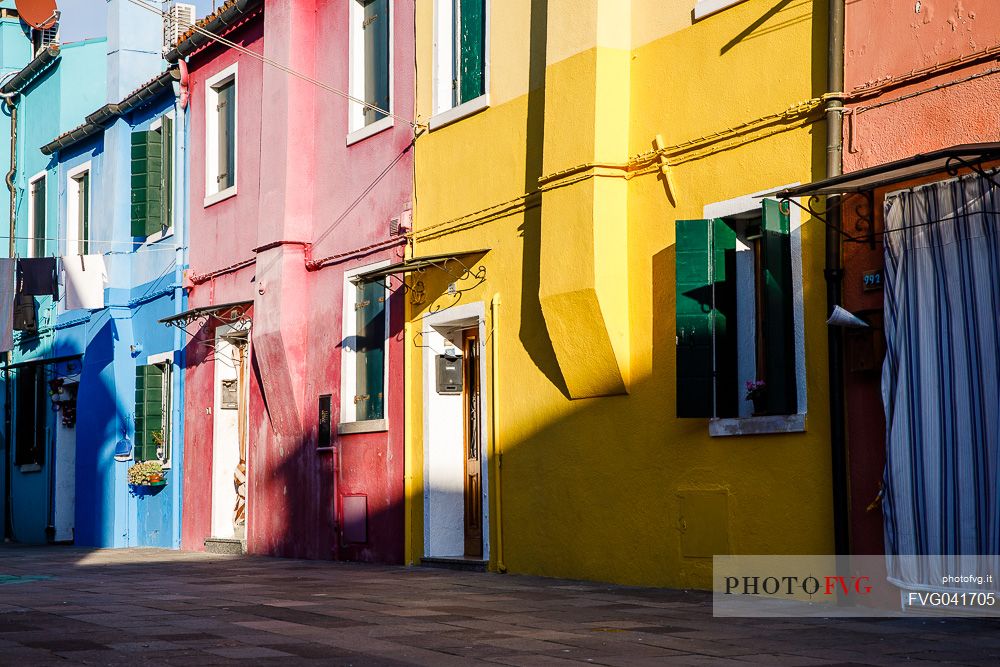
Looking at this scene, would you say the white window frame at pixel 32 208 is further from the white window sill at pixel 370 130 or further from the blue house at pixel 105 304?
the white window sill at pixel 370 130

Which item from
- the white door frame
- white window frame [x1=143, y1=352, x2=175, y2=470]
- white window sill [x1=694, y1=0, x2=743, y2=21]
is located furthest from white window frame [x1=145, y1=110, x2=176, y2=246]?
white window sill [x1=694, y1=0, x2=743, y2=21]

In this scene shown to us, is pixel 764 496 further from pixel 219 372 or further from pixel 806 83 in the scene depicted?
pixel 219 372

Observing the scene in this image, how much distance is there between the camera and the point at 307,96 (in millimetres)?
17141

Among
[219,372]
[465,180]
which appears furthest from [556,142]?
[219,372]

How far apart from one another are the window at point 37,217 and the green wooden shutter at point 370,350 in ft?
36.6

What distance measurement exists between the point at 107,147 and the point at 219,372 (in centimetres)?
535

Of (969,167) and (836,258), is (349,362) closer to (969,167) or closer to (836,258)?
(836,258)

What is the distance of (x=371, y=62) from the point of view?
1605cm

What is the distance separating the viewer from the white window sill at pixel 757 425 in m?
10.1

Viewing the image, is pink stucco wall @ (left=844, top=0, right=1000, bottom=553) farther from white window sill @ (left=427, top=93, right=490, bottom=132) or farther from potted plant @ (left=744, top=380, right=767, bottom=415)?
white window sill @ (left=427, top=93, right=490, bottom=132)

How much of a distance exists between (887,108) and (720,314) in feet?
7.06

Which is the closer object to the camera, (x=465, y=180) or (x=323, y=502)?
(x=465, y=180)

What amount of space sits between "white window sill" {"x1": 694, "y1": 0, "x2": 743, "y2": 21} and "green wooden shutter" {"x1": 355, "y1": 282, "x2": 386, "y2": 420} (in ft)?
18.4

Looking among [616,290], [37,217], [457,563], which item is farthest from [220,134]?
[616,290]
